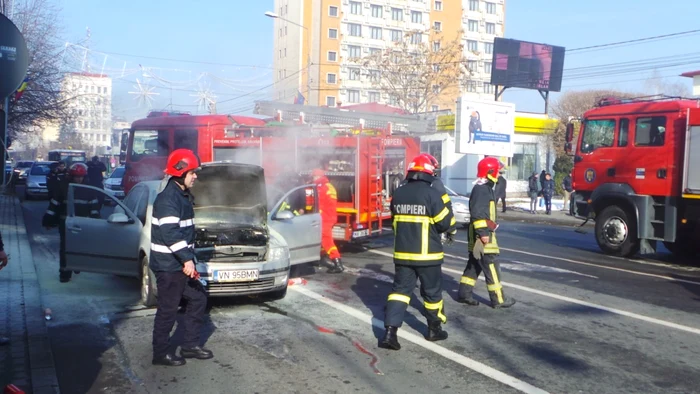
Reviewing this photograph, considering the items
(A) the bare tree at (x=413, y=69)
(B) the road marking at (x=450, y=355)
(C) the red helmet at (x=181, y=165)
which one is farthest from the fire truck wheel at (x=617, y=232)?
(A) the bare tree at (x=413, y=69)

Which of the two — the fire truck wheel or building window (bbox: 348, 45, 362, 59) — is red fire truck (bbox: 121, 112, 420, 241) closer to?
the fire truck wheel

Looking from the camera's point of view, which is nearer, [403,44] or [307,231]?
[307,231]

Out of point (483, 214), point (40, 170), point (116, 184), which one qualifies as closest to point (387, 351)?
point (483, 214)

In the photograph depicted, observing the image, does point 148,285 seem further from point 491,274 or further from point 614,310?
point 614,310

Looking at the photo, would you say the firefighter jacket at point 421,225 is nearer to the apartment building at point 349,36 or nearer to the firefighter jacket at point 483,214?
the firefighter jacket at point 483,214

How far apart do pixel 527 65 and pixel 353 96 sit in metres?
36.6

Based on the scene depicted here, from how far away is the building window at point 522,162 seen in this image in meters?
39.9

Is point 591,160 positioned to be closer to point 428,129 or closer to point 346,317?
point 428,129

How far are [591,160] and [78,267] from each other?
10086 mm

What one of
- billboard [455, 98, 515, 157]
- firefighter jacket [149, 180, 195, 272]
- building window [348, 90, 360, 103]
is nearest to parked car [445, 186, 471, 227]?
billboard [455, 98, 515, 157]

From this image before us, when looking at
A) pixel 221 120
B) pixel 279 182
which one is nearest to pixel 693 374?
pixel 279 182

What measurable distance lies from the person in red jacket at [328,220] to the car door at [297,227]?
474mm

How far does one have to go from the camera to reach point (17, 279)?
31.9 feet

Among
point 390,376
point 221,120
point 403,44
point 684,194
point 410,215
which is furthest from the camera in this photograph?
point 403,44
